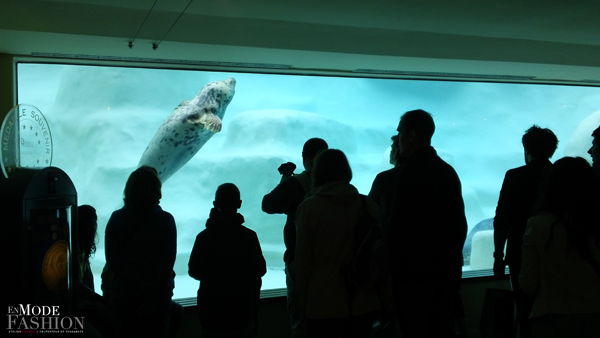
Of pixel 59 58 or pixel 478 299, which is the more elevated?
pixel 59 58

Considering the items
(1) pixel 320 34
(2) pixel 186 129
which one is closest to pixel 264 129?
(2) pixel 186 129

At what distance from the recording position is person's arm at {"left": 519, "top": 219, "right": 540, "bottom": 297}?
1988 mm

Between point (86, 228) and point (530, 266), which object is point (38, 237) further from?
point (530, 266)

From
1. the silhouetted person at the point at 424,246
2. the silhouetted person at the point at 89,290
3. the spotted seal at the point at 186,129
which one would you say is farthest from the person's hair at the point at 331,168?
the spotted seal at the point at 186,129

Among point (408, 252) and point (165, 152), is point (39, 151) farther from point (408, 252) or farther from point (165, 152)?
point (165, 152)

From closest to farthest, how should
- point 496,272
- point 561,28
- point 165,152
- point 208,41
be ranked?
1. point 496,272
2. point 208,41
3. point 561,28
4. point 165,152

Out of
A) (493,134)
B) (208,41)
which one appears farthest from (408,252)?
(493,134)

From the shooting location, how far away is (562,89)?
8.49 metres

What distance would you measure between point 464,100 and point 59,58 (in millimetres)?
6770

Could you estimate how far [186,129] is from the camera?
5.04 m

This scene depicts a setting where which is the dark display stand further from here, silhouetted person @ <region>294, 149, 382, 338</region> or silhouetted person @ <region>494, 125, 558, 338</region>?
silhouetted person @ <region>494, 125, 558, 338</region>

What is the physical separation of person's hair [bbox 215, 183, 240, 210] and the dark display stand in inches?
29.9

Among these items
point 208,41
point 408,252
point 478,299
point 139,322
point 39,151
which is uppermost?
point 208,41

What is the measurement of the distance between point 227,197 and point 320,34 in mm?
2156
